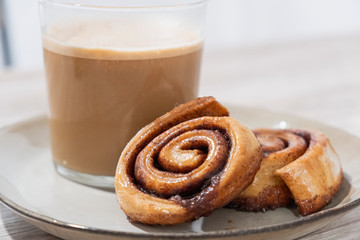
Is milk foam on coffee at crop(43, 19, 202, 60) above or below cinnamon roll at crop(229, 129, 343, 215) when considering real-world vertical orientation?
above

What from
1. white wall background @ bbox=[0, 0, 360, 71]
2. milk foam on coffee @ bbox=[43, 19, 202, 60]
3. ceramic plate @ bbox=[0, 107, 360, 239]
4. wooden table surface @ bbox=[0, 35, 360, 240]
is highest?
milk foam on coffee @ bbox=[43, 19, 202, 60]

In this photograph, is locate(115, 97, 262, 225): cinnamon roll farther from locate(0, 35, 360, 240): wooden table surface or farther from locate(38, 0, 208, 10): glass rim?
locate(0, 35, 360, 240): wooden table surface

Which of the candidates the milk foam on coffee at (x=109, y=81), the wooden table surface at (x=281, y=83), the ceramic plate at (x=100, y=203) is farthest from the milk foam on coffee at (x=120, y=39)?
the wooden table surface at (x=281, y=83)

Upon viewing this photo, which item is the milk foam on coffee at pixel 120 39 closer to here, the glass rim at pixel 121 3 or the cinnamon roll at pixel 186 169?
the glass rim at pixel 121 3

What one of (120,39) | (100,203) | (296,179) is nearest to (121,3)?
(120,39)

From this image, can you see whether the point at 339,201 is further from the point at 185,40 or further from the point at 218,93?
the point at 218,93

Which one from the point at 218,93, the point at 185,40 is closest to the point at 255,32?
the point at 218,93

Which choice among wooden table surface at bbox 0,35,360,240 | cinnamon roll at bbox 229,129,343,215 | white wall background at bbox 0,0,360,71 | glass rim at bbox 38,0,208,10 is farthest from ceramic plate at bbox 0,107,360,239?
white wall background at bbox 0,0,360,71
